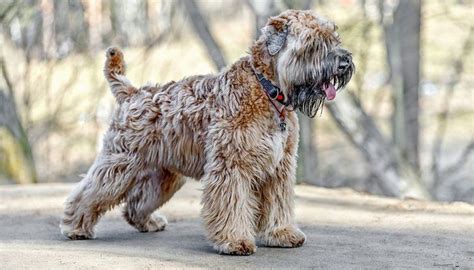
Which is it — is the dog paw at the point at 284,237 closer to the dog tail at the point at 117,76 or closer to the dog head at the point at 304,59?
the dog head at the point at 304,59

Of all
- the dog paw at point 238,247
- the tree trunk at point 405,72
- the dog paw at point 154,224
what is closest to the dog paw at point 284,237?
the dog paw at point 238,247

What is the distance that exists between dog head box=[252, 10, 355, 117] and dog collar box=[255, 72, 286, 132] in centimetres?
4

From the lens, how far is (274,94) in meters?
7.56

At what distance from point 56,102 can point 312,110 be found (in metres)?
10.0

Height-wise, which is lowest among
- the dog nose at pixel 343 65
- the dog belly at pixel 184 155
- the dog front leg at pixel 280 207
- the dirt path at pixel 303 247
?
the dirt path at pixel 303 247

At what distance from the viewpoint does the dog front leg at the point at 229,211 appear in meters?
7.42

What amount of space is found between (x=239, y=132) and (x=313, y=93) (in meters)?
0.63

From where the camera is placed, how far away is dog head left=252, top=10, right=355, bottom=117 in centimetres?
739

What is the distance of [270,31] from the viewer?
7598 mm

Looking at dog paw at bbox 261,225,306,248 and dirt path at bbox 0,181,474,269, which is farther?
dog paw at bbox 261,225,306,248

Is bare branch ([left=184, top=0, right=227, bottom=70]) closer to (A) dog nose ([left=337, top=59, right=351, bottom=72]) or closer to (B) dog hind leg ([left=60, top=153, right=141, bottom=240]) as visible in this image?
(B) dog hind leg ([left=60, top=153, right=141, bottom=240])

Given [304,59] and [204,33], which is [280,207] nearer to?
[304,59]

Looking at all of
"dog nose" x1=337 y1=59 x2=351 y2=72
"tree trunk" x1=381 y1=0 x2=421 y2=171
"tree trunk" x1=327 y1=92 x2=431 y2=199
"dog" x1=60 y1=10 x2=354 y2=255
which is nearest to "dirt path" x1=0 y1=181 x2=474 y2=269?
"dog" x1=60 y1=10 x2=354 y2=255

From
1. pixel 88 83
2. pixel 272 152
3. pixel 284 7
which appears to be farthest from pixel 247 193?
pixel 88 83
